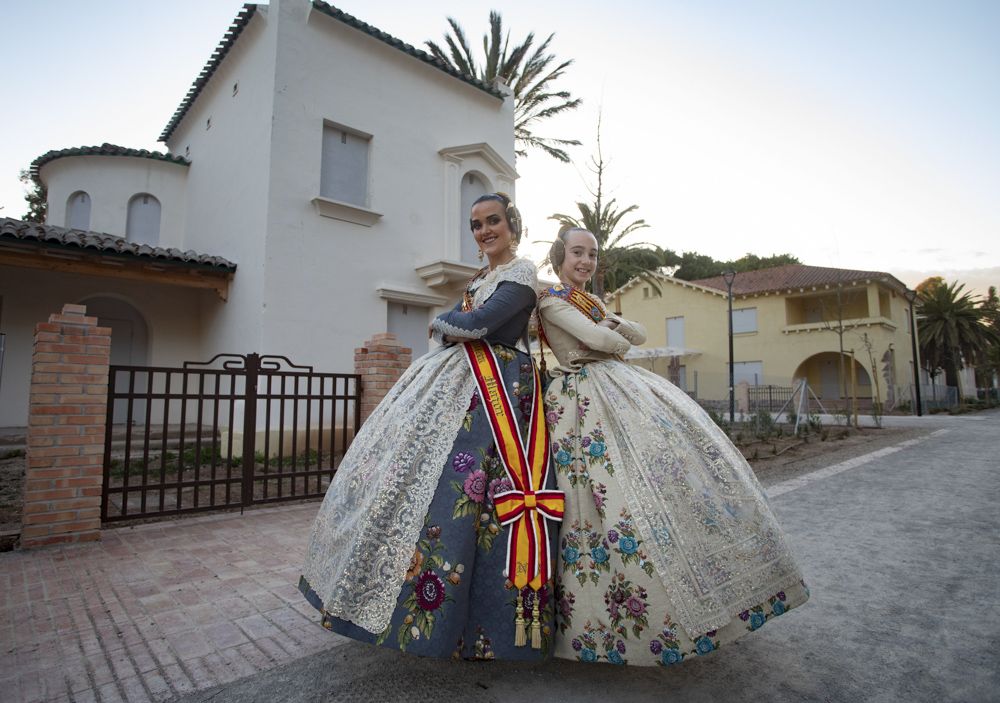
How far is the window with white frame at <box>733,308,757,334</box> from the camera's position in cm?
2656

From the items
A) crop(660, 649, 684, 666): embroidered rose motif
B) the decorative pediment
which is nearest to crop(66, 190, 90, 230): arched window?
the decorative pediment

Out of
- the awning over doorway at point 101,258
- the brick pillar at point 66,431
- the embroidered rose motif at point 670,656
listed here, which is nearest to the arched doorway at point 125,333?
the awning over doorway at point 101,258

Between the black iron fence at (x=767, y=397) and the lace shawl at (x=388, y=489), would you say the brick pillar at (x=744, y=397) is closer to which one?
the black iron fence at (x=767, y=397)

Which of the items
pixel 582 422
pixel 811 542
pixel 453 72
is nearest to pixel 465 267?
pixel 453 72

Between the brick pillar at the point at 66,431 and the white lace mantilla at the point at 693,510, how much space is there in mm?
3869

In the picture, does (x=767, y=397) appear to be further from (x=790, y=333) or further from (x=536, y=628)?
(x=536, y=628)

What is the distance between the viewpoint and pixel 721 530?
1755mm

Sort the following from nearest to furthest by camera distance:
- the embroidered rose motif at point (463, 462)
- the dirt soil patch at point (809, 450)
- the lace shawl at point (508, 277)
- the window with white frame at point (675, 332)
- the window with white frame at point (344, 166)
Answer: the embroidered rose motif at point (463, 462) → the lace shawl at point (508, 277) → the dirt soil patch at point (809, 450) → the window with white frame at point (344, 166) → the window with white frame at point (675, 332)

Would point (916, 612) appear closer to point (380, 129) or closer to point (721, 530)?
point (721, 530)

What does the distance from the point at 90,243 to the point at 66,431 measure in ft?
16.2

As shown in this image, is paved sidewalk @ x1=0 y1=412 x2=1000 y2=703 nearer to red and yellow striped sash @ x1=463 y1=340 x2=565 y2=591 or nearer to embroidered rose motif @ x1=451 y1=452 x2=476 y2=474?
red and yellow striped sash @ x1=463 y1=340 x2=565 y2=591

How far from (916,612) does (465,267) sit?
26.3 ft

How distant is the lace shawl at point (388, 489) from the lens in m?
1.70

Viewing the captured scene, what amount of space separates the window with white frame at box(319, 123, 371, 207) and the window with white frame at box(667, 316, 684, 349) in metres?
23.0
